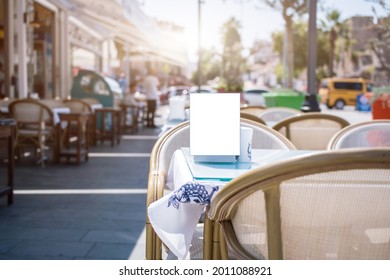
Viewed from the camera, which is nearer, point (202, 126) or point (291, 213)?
point (291, 213)

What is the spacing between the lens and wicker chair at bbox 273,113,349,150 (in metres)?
3.42

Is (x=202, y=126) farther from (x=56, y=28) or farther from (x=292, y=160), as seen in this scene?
(x=56, y=28)

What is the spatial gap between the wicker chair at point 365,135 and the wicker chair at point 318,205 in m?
1.38

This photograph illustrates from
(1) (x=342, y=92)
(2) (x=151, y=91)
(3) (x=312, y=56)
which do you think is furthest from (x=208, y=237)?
(1) (x=342, y=92)

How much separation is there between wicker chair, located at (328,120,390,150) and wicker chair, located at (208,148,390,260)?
4.53 feet

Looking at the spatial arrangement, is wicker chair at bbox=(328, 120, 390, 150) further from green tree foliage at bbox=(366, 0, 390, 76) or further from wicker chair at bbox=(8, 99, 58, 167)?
wicker chair at bbox=(8, 99, 58, 167)

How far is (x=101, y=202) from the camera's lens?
470 cm

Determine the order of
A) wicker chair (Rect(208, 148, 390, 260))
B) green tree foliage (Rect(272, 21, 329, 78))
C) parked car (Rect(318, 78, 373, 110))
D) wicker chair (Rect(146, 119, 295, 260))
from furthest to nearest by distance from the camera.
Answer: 1. green tree foliage (Rect(272, 21, 329, 78))
2. parked car (Rect(318, 78, 373, 110))
3. wicker chair (Rect(146, 119, 295, 260))
4. wicker chair (Rect(208, 148, 390, 260))

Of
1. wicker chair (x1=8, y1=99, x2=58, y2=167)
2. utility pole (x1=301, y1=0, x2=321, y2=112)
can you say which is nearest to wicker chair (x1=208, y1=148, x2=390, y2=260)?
utility pole (x1=301, y1=0, x2=321, y2=112)

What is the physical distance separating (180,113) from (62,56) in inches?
364

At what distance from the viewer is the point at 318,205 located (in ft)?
4.06

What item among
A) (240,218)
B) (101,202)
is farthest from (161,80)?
(240,218)

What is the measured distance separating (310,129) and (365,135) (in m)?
0.80
